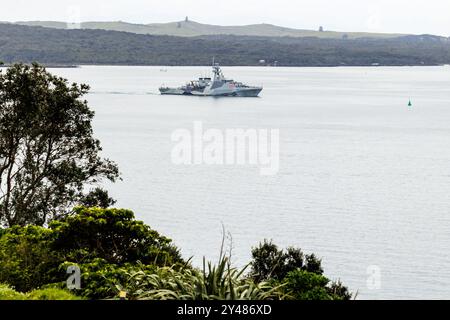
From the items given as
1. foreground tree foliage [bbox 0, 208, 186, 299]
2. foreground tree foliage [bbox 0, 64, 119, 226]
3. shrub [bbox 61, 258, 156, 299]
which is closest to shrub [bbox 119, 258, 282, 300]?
shrub [bbox 61, 258, 156, 299]

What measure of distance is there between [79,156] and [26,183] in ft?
8.11

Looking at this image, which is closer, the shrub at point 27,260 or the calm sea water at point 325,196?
the shrub at point 27,260

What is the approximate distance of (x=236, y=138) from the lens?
132250mm

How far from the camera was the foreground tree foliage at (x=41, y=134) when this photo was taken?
2906 cm

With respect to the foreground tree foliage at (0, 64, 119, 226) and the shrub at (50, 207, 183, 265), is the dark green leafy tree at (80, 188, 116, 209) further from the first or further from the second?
the shrub at (50, 207, 183, 265)

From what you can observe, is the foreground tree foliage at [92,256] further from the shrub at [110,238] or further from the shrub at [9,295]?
the shrub at [9,295]

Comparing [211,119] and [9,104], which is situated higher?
[9,104]

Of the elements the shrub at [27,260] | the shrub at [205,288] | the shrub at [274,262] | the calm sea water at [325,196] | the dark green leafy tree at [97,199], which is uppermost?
the shrub at [205,288]

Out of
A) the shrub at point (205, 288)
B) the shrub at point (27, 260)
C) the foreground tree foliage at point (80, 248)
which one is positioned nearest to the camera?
the shrub at point (205, 288)

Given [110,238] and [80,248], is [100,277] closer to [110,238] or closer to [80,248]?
[80,248]

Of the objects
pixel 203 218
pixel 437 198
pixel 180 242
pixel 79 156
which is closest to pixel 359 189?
pixel 437 198

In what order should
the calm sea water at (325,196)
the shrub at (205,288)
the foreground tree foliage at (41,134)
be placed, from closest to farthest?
the shrub at (205,288) → the foreground tree foliage at (41,134) → the calm sea water at (325,196)

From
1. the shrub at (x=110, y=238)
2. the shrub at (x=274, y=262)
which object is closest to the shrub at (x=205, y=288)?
the shrub at (x=110, y=238)
